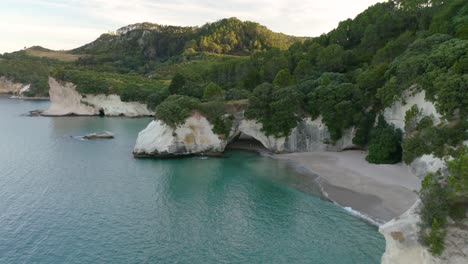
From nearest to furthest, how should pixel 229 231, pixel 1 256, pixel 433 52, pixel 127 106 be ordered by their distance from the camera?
1. pixel 1 256
2. pixel 229 231
3. pixel 433 52
4. pixel 127 106

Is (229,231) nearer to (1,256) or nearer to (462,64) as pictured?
(1,256)

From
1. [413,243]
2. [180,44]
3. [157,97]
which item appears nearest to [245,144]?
[413,243]

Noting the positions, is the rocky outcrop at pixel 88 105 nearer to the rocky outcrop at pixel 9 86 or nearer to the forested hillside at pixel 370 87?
the forested hillside at pixel 370 87

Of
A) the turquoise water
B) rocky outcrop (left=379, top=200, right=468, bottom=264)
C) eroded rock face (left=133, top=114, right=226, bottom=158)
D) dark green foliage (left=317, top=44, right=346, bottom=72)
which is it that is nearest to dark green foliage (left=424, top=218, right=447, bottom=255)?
rocky outcrop (left=379, top=200, right=468, bottom=264)

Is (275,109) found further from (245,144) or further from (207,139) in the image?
(207,139)

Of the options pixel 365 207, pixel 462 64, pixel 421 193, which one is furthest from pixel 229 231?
pixel 462 64

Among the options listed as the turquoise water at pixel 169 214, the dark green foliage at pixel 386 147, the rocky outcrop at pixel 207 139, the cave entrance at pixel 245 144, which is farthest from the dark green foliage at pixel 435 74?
the cave entrance at pixel 245 144
